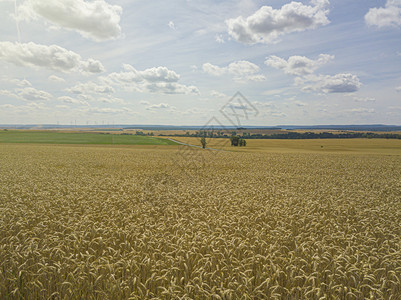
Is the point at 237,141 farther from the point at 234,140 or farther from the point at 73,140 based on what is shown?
the point at 73,140

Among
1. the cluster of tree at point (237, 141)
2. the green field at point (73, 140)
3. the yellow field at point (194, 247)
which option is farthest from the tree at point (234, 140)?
the yellow field at point (194, 247)

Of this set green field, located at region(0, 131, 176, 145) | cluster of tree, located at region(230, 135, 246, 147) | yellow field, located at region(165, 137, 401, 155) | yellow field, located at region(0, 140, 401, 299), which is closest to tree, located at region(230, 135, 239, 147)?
cluster of tree, located at region(230, 135, 246, 147)

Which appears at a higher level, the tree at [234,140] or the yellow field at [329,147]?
the tree at [234,140]

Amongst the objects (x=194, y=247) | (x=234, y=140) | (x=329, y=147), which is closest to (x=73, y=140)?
(x=234, y=140)

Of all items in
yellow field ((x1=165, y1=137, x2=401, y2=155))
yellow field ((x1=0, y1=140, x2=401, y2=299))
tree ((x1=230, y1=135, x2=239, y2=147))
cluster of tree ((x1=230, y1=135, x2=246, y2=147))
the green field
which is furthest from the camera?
tree ((x1=230, y1=135, x2=239, y2=147))

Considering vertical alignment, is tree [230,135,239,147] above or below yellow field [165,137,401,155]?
above

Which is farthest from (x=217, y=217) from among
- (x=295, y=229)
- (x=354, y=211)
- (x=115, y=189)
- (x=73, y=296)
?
(x=115, y=189)

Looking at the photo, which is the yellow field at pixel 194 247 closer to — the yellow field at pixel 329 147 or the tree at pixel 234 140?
the yellow field at pixel 329 147

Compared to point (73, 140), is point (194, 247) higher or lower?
lower

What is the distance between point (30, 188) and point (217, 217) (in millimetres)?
10561

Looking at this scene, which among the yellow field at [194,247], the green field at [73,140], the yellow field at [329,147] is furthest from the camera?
the green field at [73,140]

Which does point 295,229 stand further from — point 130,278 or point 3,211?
point 3,211

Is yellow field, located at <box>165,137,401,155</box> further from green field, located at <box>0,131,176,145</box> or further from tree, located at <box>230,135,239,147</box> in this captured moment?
green field, located at <box>0,131,176,145</box>

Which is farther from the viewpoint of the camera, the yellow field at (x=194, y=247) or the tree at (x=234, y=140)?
the tree at (x=234, y=140)
